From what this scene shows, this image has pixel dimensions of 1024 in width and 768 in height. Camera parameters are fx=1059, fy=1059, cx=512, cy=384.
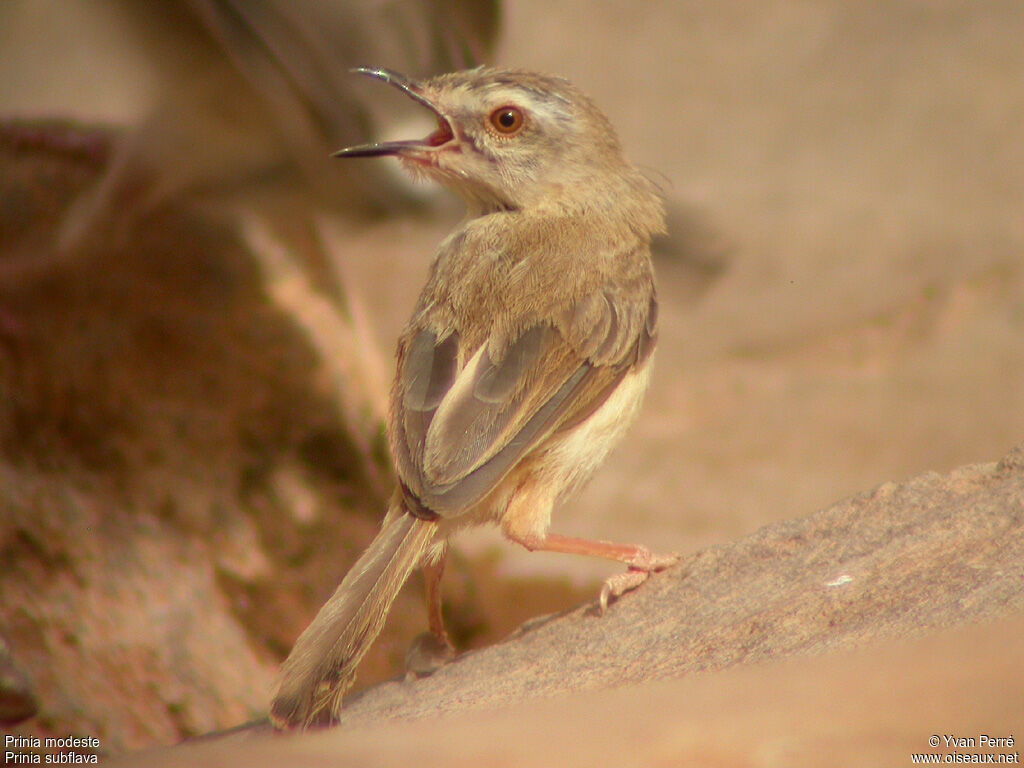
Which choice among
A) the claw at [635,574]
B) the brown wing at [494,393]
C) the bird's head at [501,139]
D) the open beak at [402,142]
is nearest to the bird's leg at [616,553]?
the claw at [635,574]

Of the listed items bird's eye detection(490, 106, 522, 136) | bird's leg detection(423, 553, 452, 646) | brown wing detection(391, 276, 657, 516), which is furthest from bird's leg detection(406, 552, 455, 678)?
bird's eye detection(490, 106, 522, 136)

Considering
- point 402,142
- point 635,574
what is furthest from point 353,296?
point 635,574

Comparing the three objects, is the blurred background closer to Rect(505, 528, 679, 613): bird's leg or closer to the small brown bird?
the small brown bird

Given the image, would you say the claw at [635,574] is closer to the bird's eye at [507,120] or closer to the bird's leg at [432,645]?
the bird's leg at [432,645]

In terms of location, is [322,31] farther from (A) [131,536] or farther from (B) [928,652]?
(B) [928,652]

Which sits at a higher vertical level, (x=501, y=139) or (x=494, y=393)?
(x=501, y=139)

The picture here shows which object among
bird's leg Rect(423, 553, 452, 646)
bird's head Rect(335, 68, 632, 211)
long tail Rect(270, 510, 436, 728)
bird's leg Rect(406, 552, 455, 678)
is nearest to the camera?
long tail Rect(270, 510, 436, 728)

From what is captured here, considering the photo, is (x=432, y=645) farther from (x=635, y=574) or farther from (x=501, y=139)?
(x=501, y=139)
